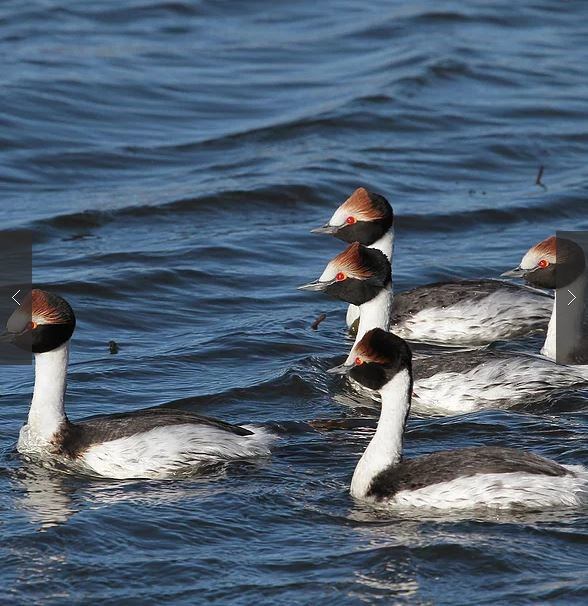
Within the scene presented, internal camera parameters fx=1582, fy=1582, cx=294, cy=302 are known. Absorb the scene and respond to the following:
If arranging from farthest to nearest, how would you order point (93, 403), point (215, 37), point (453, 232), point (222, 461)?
point (215, 37)
point (453, 232)
point (93, 403)
point (222, 461)

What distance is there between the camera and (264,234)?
1645cm

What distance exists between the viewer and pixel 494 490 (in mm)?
8656

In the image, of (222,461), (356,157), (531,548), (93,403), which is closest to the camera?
(531,548)

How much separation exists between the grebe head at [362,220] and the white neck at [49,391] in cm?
439

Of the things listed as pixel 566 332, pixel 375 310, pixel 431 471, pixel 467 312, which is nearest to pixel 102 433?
pixel 431 471

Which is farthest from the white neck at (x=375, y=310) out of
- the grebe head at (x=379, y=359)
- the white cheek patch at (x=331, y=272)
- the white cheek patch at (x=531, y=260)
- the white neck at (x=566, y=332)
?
the grebe head at (x=379, y=359)

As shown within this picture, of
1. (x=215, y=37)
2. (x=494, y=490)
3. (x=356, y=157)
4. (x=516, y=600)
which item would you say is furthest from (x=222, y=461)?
(x=215, y=37)

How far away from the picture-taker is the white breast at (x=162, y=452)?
9469 millimetres

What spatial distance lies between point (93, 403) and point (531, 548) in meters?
3.97

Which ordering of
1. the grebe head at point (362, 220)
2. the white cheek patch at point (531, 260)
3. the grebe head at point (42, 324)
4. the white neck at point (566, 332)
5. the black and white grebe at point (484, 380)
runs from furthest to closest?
the grebe head at point (362, 220) < the white cheek patch at point (531, 260) < the white neck at point (566, 332) < the black and white grebe at point (484, 380) < the grebe head at point (42, 324)

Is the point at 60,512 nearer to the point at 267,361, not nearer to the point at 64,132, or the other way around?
the point at 267,361

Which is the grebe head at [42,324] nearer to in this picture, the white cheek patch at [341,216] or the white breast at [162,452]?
the white breast at [162,452]

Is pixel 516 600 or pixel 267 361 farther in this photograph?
pixel 267 361

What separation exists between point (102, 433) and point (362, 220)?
4.85 meters
